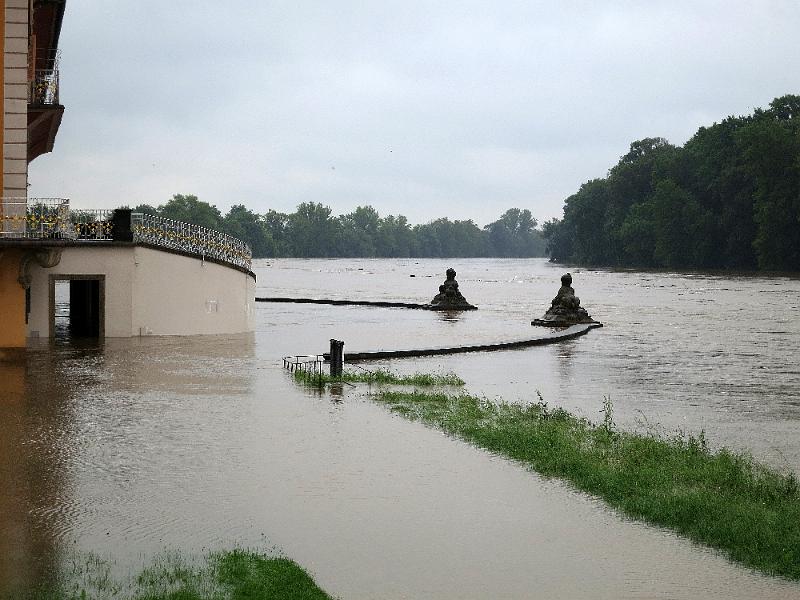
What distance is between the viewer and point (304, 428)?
14.9 meters

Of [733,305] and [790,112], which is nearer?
[733,305]

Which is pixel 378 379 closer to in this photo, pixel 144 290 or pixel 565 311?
pixel 144 290

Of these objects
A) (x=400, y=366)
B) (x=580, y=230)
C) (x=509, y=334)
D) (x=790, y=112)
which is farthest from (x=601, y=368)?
(x=580, y=230)

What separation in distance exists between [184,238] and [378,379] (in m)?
13.2

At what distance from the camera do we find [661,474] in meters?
11.9

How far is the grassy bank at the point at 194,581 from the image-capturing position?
7836 mm

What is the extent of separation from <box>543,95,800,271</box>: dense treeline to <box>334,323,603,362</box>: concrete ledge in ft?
283

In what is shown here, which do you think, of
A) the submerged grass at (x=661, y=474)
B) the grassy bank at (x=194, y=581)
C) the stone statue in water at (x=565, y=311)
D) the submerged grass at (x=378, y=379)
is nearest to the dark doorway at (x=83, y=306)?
the submerged grass at (x=378, y=379)

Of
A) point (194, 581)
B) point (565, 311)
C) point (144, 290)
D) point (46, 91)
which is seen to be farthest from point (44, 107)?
point (194, 581)

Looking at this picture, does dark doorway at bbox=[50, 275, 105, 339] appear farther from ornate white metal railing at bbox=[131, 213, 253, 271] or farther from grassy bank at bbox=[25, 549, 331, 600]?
grassy bank at bbox=[25, 549, 331, 600]

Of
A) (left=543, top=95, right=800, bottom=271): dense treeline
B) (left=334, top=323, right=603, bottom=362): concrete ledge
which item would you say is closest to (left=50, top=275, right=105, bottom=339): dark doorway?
(left=334, top=323, right=603, bottom=362): concrete ledge

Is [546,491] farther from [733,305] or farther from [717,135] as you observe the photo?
[717,135]

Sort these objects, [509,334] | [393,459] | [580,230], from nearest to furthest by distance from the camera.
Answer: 1. [393,459]
2. [509,334]
3. [580,230]

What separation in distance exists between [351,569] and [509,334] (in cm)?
2654
